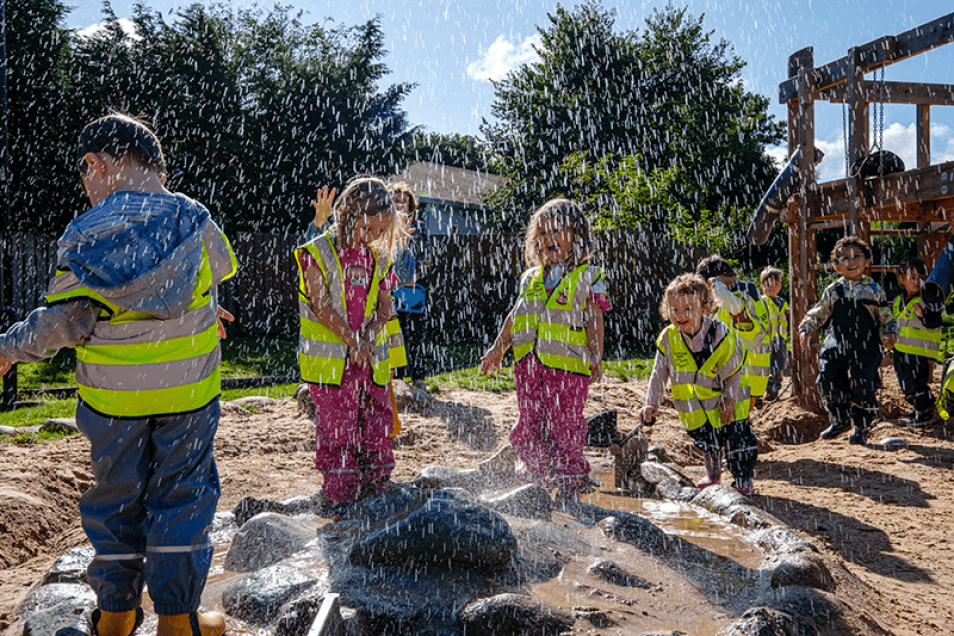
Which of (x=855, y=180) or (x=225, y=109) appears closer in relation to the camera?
(x=855, y=180)

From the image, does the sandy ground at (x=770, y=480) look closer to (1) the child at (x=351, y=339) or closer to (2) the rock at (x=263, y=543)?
(2) the rock at (x=263, y=543)

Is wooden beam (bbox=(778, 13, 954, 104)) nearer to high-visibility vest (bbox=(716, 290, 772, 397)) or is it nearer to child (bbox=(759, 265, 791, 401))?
child (bbox=(759, 265, 791, 401))

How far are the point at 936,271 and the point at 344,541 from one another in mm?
3173

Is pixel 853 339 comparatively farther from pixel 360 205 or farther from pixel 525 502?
pixel 360 205

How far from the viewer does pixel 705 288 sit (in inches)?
184

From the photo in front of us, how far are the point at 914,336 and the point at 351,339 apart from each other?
5.75 m

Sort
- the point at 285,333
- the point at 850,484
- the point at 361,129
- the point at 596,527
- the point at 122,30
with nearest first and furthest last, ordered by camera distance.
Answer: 1. the point at 596,527
2. the point at 850,484
3. the point at 285,333
4. the point at 122,30
5. the point at 361,129

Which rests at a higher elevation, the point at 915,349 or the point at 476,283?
the point at 476,283

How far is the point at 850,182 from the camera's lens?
7.60 metres

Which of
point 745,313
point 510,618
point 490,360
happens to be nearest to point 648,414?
point 490,360

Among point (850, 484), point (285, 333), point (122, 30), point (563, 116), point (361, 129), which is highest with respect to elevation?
point (563, 116)

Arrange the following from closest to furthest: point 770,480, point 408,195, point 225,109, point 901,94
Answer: point 770,480, point 408,195, point 901,94, point 225,109

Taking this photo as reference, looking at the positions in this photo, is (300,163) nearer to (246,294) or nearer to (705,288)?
(246,294)

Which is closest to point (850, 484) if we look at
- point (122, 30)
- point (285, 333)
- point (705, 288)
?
point (705, 288)
